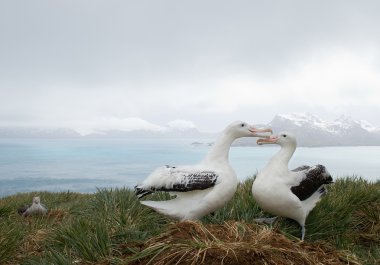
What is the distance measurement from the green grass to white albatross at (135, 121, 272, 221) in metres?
0.34

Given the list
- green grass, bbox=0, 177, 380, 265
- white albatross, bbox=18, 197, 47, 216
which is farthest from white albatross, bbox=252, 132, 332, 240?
white albatross, bbox=18, 197, 47, 216

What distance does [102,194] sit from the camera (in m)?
7.29

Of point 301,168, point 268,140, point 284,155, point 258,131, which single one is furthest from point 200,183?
point 301,168

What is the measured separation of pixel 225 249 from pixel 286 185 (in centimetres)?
229

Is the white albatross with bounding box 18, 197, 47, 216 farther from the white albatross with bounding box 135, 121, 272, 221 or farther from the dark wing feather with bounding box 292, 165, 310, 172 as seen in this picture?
the dark wing feather with bounding box 292, 165, 310, 172

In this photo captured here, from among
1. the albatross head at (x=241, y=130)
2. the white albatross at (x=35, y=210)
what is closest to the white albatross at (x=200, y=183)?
the albatross head at (x=241, y=130)

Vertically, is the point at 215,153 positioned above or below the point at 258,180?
above

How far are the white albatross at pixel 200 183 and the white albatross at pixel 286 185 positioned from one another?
443 mm

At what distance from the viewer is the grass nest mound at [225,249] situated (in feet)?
11.8

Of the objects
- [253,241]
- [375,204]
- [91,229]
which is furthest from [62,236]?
[375,204]

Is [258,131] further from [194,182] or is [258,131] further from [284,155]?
[194,182]

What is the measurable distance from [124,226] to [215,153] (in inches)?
57.1

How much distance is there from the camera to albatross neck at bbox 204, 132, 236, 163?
553 centimetres

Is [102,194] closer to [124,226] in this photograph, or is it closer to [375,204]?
[124,226]
